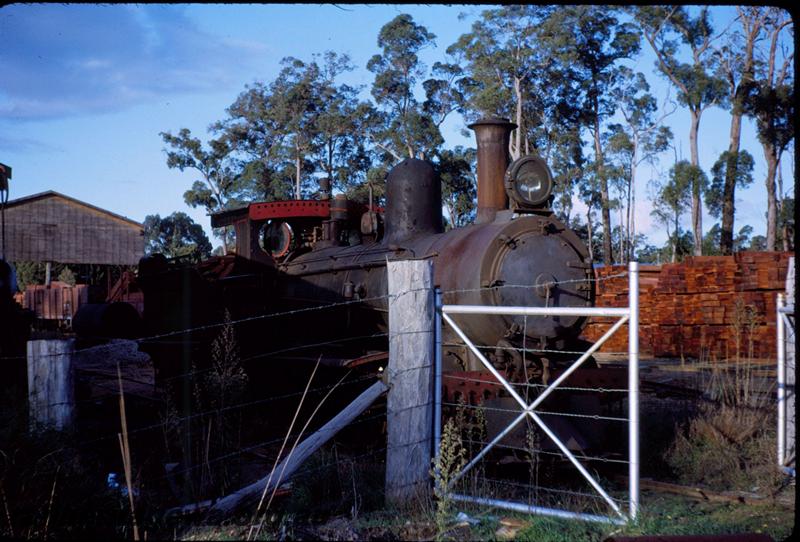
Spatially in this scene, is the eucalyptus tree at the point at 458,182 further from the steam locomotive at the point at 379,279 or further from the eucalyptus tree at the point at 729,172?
the steam locomotive at the point at 379,279

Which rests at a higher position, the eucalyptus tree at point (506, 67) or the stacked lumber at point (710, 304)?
the eucalyptus tree at point (506, 67)

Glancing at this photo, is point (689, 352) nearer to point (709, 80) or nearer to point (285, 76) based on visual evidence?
point (709, 80)

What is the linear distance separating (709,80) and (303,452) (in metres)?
29.3

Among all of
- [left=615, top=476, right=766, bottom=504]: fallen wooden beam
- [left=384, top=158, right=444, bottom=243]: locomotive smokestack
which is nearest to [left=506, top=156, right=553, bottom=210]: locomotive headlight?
[left=384, top=158, right=444, bottom=243]: locomotive smokestack

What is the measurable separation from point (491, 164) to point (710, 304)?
401 inches

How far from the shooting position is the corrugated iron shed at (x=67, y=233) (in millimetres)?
31656

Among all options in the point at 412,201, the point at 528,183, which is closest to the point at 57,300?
the point at 412,201

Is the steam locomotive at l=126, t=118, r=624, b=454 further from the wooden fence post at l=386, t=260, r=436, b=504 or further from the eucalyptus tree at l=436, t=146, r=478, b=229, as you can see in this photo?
the eucalyptus tree at l=436, t=146, r=478, b=229

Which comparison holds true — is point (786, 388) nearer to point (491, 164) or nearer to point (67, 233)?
point (491, 164)

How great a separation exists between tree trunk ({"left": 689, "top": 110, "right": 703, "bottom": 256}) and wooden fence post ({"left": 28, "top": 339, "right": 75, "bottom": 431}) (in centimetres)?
2872

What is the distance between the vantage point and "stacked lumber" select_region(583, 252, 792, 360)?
15.0m

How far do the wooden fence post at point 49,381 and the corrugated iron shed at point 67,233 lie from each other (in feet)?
98.5

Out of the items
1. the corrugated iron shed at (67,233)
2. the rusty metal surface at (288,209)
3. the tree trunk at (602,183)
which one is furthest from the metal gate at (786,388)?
the corrugated iron shed at (67,233)

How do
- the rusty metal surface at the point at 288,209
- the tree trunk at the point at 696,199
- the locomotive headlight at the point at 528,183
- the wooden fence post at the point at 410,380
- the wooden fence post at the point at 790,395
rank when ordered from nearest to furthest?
the wooden fence post at the point at 410,380 → the wooden fence post at the point at 790,395 → the locomotive headlight at the point at 528,183 → the rusty metal surface at the point at 288,209 → the tree trunk at the point at 696,199
